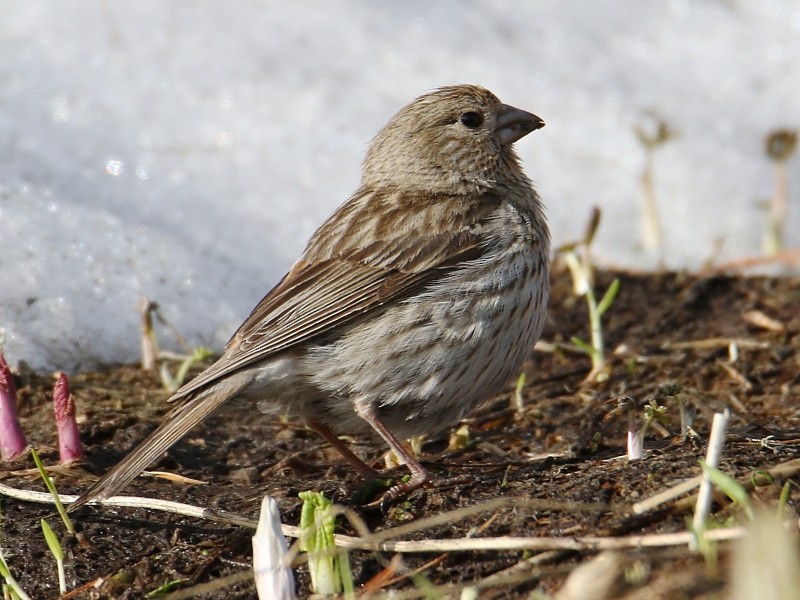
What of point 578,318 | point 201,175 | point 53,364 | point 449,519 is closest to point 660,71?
point 578,318

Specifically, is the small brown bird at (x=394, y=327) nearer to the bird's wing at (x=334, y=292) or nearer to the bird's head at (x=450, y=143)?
the bird's wing at (x=334, y=292)

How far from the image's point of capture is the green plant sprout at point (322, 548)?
12.0 ft

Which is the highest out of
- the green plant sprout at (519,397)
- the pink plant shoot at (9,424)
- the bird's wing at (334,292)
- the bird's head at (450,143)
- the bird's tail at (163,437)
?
the bird's head at (450,143)

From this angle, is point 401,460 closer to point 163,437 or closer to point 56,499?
point 163,437

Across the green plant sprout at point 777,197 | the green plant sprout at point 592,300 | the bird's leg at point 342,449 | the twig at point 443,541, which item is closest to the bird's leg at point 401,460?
the bird's leg at point 342,449

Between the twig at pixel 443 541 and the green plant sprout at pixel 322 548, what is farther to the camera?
the green plant sprout at pixel 322 548

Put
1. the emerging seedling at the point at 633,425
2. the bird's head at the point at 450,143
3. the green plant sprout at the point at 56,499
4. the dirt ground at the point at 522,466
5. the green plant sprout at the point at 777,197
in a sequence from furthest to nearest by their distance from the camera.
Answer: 1. the green plant sprout at the point at 777,197
2. the bird's head at the point at 450,143
3. the emerging seedling at the point at 633,425
4. the green plant sprout at the point at 56,499
5. the dirt ground at the point at 522,466

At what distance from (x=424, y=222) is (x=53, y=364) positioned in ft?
6.89

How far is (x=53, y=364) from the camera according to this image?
607 centimetres

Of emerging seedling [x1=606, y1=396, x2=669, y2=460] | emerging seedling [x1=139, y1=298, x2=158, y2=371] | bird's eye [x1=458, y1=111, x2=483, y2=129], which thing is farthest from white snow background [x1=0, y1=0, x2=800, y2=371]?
emerging seedling [x1=606, y1=396, x2=669, y2=460]

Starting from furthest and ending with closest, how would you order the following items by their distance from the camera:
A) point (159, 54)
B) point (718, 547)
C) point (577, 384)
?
1. point (159, 54)
2. point (577, 384)
3. point (718, 547)

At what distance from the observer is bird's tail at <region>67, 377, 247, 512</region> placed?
14.1ft

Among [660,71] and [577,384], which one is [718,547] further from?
[660,71]

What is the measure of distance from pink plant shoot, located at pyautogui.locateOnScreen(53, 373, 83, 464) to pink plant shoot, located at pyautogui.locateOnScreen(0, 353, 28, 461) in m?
0.17
